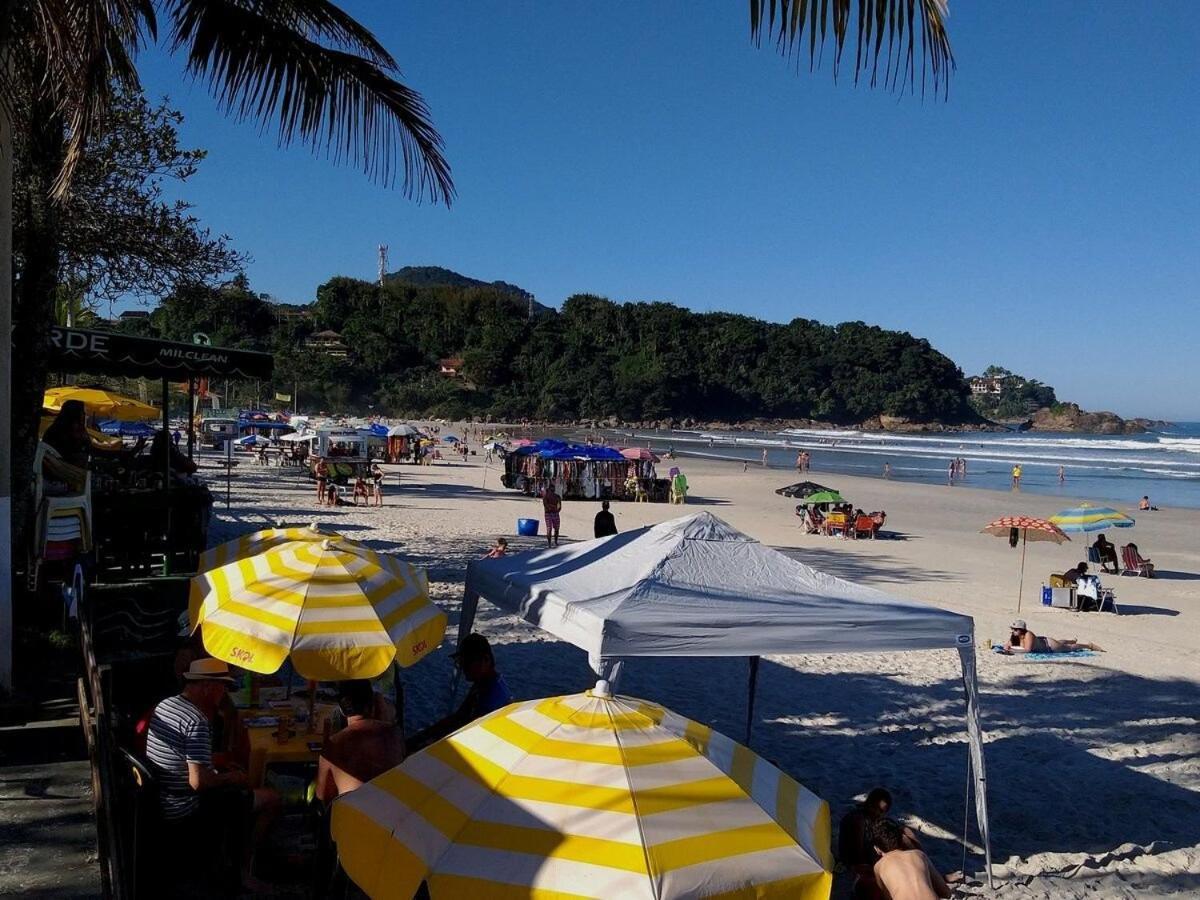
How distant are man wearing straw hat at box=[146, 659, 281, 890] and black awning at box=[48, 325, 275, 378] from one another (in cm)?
455

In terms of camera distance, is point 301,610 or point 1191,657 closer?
point 301,610

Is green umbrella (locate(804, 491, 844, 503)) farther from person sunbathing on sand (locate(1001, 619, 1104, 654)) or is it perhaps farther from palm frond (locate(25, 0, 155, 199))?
palm frond (locate(25, 0, 155, 199))

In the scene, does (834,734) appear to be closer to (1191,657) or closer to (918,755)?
(918,755)

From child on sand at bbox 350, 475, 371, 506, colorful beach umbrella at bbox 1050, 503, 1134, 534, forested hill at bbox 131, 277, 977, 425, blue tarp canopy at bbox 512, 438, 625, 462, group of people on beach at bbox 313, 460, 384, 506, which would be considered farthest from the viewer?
forested hill at bbox 131, 277, 977, 425

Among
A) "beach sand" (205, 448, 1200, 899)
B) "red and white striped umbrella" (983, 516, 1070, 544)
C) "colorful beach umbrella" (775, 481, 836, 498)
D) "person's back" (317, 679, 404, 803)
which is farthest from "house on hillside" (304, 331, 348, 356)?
"person's back" (317, 679, 404, 803)

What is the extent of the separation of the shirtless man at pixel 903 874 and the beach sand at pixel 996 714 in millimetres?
833

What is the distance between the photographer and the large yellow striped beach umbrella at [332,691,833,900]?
2.64 metres

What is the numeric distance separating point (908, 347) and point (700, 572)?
15349 centimetres

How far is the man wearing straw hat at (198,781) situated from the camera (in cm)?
438

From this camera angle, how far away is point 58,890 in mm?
4168

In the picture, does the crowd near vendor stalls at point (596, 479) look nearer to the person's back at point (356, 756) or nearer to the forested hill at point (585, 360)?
the person's back at point (356, 756)

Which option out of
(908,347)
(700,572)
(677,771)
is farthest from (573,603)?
(908,347)

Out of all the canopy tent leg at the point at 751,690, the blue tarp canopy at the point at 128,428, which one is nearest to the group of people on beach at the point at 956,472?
the blue tarp canopy at the point at 128,428

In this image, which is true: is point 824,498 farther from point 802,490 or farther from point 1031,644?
point 1031,644
